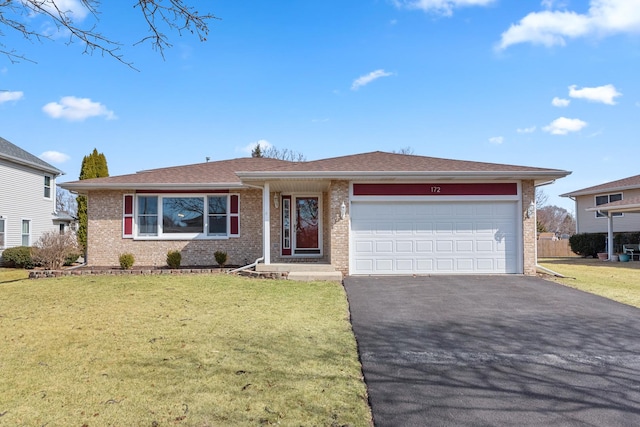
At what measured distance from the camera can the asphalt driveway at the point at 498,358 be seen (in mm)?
3275

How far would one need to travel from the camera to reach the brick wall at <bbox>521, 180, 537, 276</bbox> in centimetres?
1104

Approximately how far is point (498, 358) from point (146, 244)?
12058 millimetres

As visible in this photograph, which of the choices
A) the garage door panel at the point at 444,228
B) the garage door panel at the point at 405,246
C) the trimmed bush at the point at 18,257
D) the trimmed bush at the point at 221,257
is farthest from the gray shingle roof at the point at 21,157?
the garage door panel at the point at 444,228

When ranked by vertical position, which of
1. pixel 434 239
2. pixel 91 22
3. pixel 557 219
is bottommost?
pixel 434 239

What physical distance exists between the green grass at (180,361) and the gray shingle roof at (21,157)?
14.1 m

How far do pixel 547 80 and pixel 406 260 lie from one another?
25.7ft

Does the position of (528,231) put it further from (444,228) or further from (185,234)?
(185,234)

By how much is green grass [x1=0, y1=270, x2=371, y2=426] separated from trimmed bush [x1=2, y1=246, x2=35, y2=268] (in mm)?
10832

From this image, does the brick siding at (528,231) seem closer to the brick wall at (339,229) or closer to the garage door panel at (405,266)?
the garage door panel at (405,266)

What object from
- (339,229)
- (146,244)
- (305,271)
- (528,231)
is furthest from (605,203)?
(146,244)

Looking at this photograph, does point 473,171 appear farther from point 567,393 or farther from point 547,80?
point 567,393

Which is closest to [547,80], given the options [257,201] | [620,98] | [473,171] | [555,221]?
[620,98]

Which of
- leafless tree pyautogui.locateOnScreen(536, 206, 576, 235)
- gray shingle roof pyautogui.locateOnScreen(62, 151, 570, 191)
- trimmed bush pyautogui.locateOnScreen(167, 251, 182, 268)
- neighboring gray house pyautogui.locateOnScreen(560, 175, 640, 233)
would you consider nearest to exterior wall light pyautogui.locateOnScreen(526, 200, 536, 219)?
gray shingle roof pyautogui.locateOnScreen(62, 151, 570, 191)

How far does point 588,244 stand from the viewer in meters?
21.5
